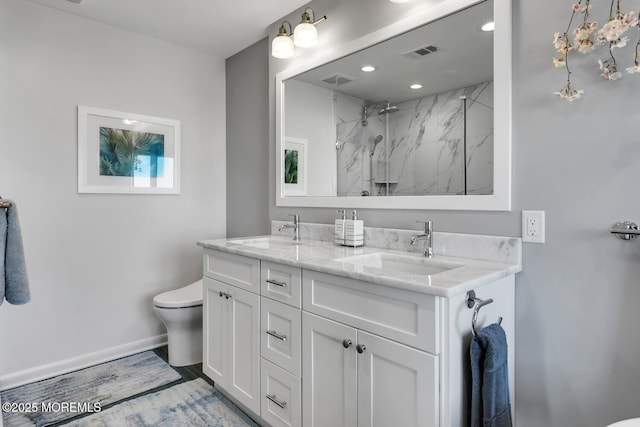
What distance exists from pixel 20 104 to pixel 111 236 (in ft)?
3.29

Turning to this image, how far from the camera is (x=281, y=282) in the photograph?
1.65m

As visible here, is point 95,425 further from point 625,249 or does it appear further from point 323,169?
point 625,249

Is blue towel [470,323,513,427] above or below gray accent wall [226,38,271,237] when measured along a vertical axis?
below

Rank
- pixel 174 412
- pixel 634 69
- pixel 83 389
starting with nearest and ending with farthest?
1. pixel 634 69
2. pixel 174 412
3. pixel 83 389

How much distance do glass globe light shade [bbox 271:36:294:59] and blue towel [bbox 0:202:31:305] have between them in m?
1.65

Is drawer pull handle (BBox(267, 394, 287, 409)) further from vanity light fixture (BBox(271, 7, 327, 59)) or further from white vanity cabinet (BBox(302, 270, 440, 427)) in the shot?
vanity light fixture (BBox(271, 7, 327, 59))

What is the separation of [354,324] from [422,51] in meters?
1.32

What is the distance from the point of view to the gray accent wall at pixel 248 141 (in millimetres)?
2871

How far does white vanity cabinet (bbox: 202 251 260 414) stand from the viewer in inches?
71.7

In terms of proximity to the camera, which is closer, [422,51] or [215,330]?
[422,51]

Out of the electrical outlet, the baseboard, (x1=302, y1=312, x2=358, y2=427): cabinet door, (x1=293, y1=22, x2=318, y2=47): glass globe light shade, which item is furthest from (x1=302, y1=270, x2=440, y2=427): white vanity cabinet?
the baseboard

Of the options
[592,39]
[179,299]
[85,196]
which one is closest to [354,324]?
[592,39]

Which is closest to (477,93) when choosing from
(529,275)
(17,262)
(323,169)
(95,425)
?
(529,275)

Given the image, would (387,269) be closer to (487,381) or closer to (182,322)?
(487,381)
